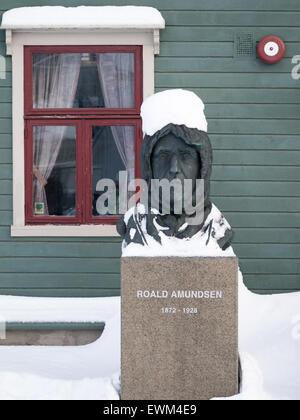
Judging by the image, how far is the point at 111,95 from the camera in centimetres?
665

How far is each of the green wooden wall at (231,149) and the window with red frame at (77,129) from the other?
0.83 ft

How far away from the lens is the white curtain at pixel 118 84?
664cm

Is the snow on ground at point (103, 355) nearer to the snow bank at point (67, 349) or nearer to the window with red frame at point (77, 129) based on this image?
the snow bank at point (67, 349)

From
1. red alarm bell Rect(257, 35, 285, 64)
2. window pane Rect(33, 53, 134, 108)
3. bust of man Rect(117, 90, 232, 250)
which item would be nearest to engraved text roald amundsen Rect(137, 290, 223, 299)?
bust of man Rect(117, 90, 232, 250)

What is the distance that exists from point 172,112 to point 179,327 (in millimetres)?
1382

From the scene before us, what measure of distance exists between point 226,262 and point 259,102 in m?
3.09

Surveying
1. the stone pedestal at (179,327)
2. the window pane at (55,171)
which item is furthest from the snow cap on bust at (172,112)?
the window pane at (55,171)

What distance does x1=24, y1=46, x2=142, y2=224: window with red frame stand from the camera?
6629mm

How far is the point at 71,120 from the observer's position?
6.65 metres

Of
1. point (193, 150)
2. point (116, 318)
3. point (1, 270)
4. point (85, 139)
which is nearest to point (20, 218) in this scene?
point (1, 270)

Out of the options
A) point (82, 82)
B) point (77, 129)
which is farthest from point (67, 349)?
point (82, 82)

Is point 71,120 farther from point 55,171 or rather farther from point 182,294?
point 182,294

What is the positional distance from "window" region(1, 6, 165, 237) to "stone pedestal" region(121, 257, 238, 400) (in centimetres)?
265

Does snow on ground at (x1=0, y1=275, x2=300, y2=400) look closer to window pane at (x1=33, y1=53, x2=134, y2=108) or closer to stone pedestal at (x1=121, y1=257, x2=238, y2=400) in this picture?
stone pedestal at (x1=121, y1=257, x2=238, y2=400)
